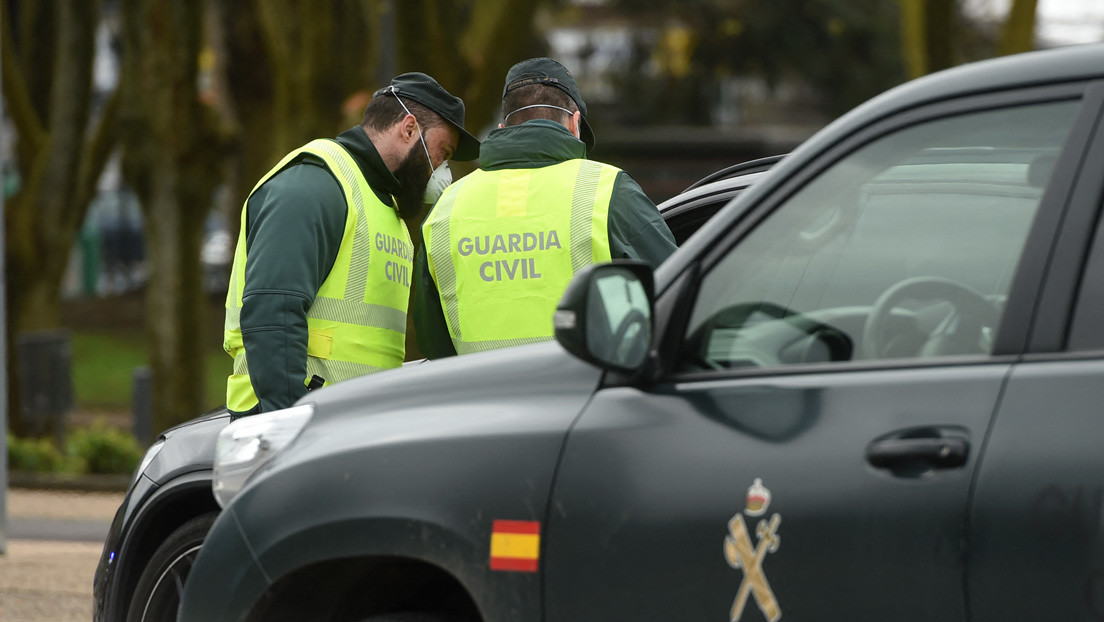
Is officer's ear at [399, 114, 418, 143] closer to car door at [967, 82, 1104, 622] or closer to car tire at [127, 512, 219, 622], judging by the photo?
car tire at [127, 512, 219, 622]

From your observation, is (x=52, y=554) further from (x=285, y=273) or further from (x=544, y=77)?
(x=544, y=77)

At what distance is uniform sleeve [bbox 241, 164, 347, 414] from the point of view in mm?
4133

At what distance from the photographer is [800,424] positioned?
8.39 feet

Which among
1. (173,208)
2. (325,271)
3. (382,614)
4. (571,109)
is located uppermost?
(571,109)

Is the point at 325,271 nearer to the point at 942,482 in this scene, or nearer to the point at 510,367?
the point at 510,367

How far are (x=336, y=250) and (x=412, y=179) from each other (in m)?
0.36

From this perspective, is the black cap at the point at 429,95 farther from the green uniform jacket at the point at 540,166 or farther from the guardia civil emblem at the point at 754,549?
the guardia civil emblem at the point at 754,549

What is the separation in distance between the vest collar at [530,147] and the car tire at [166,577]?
1179mm

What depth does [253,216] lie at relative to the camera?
14.3 ft

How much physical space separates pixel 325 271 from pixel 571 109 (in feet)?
2.68

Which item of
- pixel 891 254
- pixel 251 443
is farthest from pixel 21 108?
pixel 891 254

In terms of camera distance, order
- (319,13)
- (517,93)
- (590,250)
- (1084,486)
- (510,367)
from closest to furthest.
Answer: (1084,486), (510,367), (590,250), (517,93), (319,13)

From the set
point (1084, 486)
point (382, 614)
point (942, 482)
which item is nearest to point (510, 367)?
point (382, 614)

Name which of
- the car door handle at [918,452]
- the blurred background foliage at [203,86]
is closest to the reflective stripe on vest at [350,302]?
the car door handle at [918,452]
